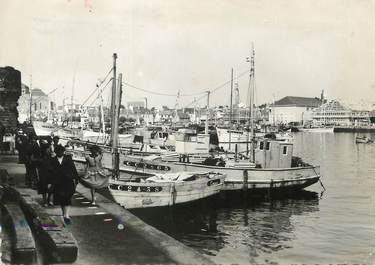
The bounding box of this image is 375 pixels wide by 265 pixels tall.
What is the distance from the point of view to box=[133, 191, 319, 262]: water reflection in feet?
48.7

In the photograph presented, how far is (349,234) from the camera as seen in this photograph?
16.8 metres

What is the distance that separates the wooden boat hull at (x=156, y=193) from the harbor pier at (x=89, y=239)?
16.1ft

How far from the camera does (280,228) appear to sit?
1778 cm

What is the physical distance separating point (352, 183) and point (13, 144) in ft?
75.2

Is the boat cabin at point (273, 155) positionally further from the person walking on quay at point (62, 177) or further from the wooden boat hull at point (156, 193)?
the person walking on quay at point (62, 177)

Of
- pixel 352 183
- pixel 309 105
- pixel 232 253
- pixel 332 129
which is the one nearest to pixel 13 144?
pixel 232 253

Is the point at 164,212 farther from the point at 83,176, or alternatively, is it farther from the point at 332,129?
the point at 332,129

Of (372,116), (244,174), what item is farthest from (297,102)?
(244,174)

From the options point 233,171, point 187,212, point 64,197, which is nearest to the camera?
point 64,197

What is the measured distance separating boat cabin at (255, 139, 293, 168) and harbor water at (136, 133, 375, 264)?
6.72 feet

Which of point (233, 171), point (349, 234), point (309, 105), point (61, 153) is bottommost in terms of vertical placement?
point (349, 234)

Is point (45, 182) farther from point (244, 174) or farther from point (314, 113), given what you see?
point (314, 113)

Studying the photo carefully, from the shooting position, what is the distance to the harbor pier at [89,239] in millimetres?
7047

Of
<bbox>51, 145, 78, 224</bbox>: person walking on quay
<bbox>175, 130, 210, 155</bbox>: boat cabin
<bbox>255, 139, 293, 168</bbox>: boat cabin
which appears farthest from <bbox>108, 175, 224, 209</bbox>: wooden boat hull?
<bbox>175, 130, 210, 155</bbox>: boat cabin
